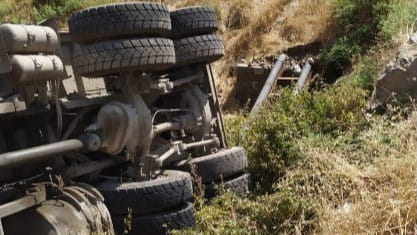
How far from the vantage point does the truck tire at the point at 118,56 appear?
4863mm

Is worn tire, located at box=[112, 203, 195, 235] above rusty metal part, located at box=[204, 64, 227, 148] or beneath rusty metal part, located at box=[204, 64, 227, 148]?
beneath

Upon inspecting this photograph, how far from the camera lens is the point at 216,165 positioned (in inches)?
235

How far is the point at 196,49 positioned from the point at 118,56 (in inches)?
56.5

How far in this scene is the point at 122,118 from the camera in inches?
193

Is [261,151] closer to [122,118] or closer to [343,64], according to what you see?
[122,118]

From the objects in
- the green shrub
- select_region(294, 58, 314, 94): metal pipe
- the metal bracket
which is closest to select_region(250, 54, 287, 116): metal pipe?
select_region(294, 58, 314, 94): metal pipe

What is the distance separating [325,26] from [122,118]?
7.45m

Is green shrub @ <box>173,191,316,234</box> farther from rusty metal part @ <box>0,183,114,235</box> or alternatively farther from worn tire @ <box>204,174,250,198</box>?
worn tire @ <box>204,174,250,198</box>

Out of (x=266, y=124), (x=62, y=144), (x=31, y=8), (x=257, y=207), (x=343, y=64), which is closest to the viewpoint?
(x=62, y=144)

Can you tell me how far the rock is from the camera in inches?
271

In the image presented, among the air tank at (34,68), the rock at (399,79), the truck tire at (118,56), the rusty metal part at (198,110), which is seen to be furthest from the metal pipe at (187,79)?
the rock at (399,79)

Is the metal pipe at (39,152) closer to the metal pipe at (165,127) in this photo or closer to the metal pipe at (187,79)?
the metal pipe at (165,127)

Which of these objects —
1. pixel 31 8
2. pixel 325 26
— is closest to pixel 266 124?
pixel 325 26

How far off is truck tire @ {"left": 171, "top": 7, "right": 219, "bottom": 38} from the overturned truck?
55 cm
